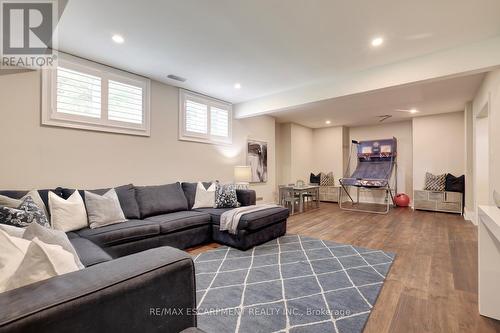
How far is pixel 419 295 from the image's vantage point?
2068 millimetres

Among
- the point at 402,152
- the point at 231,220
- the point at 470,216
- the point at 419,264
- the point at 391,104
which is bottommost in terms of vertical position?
the point at 419,264

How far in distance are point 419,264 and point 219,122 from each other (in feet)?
13.4

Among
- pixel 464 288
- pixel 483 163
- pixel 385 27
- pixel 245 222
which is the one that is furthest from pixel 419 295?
pixel 483 163

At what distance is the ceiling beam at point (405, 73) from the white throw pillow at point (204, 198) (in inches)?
82.4

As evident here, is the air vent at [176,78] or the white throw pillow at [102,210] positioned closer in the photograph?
the white throw pillow at [102,210]

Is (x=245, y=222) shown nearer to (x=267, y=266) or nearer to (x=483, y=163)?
(x=267, y=266)

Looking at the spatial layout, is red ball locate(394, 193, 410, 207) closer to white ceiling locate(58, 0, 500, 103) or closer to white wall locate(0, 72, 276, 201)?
white ceiling locate(58, 0, 500, 103)

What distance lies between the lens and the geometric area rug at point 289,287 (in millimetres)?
1709

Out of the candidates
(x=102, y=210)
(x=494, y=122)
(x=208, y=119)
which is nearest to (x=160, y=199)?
(x=102, y=210)

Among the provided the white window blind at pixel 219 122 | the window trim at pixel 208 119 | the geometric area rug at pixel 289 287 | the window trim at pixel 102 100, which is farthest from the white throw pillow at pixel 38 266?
the white window blind at pixel 219 122

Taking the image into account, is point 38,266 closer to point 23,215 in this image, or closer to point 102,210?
point 23,215

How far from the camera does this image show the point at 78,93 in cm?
309

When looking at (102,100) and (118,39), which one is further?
(102,100)

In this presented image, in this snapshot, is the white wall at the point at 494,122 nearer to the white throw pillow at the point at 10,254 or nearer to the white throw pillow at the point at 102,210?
the white throw pillow at the point at 10,254
